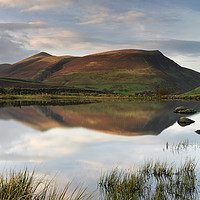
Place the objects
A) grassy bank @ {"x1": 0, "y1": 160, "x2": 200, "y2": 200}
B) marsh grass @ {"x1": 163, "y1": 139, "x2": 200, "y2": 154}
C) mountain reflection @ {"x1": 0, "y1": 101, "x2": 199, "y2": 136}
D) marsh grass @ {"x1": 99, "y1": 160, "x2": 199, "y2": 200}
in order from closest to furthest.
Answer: grassy bank @ {"x1": 0, "y1": 160, "x2": 200, "y2": 200}
marsh grass @ {"x1": 99, "y1": 160, "x2": 199, "y2": 200}
marsh grass @ {"x1": 163, "y1": 139, "x2": 200, "y2": 154}
mountain reflection @ {"x1": 0, "y1": 101, "x2": 199, "y2": 136}

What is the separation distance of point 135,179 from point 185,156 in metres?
6.30

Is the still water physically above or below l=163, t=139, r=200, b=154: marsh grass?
below

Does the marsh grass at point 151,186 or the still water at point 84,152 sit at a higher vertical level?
the marsh grass at point 151,186

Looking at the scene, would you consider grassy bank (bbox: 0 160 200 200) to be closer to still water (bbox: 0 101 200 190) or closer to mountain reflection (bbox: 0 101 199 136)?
still water (bbox: 0 101 200 190)

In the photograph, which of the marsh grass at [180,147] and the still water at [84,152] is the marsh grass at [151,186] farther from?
the marsh grass at [180,147]

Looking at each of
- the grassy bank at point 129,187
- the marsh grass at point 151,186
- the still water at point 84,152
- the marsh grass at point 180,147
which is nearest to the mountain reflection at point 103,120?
the still water at point 84,152

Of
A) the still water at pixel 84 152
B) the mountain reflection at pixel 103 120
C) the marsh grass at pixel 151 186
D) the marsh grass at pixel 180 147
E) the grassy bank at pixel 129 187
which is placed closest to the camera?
the grassy bank at pixel 129 187

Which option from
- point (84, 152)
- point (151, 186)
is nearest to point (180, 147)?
point (84, 152)

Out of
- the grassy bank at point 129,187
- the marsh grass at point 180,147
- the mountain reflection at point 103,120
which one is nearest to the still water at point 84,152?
the marsh grass at point 180,147

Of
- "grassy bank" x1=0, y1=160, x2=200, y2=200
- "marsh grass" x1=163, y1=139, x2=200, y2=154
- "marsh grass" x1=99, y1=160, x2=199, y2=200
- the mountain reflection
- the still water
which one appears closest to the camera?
"grassy bank" x1=0, y1=160, x2=200, y2=200

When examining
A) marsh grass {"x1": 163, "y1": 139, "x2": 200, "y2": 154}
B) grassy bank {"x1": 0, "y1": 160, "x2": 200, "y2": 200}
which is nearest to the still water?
marsh grass {"x1": 163, "y1": 139, "x2": 200, "y2": 154}

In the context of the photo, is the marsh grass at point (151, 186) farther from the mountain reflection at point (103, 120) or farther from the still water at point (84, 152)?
the mountain reflection at point (103, 120)

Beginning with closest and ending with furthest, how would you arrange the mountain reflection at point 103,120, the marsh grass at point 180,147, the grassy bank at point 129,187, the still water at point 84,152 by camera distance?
the grassy bank at point 129,187 < the still water at point 84,152 < the marsh grass at point 180,147 < the mountain reflection at point 103,120

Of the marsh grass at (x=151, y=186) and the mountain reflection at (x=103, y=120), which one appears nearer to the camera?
the marsh grass at (x=151, y=186)
